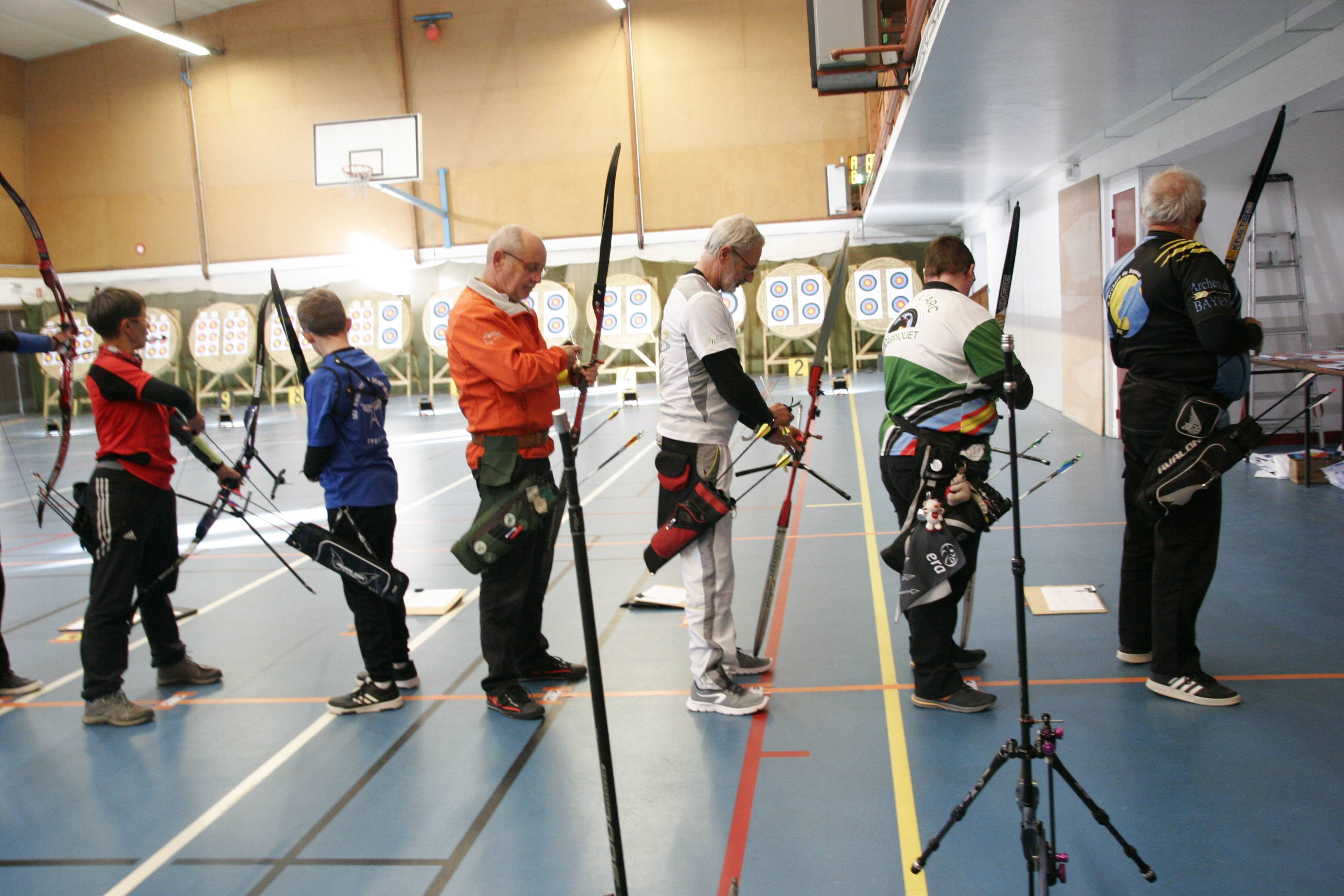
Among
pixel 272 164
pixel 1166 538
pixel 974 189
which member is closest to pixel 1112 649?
pixel 1166 538

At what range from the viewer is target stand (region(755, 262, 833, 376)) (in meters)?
14.3

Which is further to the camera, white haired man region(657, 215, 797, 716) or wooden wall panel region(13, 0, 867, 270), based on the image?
wooden wall panel region(13, 0, 867, 270)

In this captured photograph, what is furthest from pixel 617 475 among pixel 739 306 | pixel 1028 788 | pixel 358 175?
pixel 358 175

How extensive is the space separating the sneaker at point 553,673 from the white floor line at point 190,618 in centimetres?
140

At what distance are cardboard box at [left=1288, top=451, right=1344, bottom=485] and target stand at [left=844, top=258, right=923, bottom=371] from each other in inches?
335

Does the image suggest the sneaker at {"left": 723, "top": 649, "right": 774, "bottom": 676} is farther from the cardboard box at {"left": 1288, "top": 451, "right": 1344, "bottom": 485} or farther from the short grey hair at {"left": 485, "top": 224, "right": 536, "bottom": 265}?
the cardboard box at {"left": 1288, "top": 451, "right": 1344, "bottom": 485}

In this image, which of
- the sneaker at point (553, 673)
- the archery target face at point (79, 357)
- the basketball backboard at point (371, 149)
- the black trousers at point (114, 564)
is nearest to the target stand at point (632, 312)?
the basketball backboard at point (371, 149)

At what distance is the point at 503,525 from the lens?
2.67m

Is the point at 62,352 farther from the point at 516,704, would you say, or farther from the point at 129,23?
the point at 129,23

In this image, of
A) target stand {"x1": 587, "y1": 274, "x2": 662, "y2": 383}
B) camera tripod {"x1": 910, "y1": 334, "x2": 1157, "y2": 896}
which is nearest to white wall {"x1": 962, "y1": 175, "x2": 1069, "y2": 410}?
target stand {"x1": 587, "y1": 274, "x2": 662, "y2": 383}

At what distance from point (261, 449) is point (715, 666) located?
317 inches

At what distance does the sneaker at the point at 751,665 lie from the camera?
2.99 meters

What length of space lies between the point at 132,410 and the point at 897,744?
2.53 metres

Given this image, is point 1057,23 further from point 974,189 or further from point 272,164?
point 272,164
